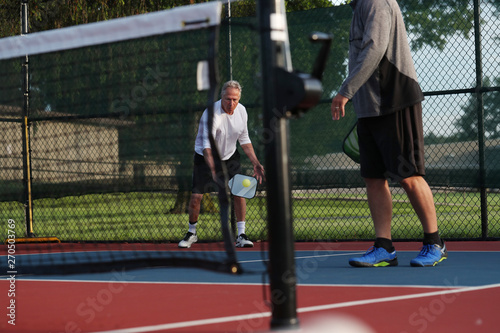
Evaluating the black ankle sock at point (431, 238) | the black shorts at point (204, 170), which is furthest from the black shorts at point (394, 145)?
the black shorts at point (204, 170)

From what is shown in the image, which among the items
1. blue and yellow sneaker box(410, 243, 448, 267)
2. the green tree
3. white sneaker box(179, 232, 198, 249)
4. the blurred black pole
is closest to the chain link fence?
the green tree

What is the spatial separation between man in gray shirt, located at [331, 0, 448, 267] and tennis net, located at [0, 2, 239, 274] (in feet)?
3.67

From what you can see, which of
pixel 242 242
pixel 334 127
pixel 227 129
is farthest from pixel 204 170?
pixel 334 127

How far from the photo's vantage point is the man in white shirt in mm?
7488

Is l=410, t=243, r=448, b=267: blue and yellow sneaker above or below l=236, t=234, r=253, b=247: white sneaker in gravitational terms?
above

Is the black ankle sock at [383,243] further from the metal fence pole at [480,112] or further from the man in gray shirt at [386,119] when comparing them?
the metal fence pole at [480,112]

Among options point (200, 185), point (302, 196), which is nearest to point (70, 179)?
point (200, 185)

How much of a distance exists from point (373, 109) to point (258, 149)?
323 cm

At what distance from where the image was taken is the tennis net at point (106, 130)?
3805 mm

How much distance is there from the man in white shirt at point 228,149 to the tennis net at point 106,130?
0.83ft

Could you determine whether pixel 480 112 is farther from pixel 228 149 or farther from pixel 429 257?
pixel 429 257

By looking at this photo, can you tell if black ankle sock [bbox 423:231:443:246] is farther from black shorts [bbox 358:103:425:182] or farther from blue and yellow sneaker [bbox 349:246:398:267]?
black shorts [bbox 358:103:425:182]

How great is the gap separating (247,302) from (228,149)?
367 centimetres

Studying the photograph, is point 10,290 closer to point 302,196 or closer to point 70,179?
point 70,179
